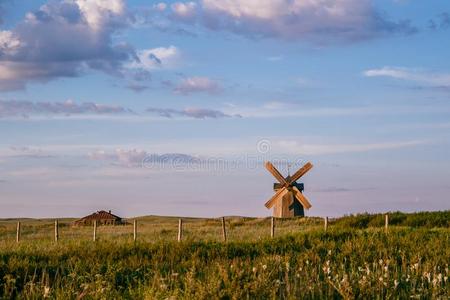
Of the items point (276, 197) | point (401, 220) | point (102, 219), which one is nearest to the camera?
point (401, 220)

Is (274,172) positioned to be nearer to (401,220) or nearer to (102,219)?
(401,220)

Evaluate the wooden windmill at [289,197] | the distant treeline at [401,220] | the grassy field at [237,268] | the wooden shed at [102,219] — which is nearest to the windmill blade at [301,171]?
the wooden windmill at [289,197]

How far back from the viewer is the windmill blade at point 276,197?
5600 cm

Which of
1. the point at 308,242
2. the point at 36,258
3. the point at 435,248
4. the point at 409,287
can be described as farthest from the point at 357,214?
the point at 409,287

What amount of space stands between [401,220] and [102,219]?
38049 mm

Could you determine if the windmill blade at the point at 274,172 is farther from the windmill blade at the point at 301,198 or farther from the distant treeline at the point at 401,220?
the distant treeline at the point at 401,220

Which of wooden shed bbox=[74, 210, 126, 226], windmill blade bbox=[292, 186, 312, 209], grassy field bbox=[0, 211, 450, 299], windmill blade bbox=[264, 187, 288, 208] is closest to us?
grassy field bbox=[0, 211, 450, 299]

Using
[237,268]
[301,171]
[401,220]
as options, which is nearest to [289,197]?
[301,171]

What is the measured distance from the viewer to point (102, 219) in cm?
7069

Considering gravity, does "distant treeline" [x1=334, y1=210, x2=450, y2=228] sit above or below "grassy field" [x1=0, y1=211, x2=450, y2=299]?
above

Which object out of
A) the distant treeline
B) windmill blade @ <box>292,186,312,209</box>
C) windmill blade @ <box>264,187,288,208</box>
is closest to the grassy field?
the distant treeline

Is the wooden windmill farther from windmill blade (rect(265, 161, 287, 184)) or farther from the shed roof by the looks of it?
the shed roof

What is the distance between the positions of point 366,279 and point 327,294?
778 millimetres

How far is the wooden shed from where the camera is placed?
69.9 metres
